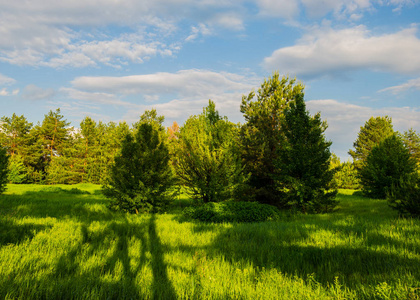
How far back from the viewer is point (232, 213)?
1036 cm

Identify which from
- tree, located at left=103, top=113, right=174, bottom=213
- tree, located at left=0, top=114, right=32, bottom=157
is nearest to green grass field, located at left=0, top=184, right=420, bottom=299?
tree, located at left=103, top=113, right=174, bottom=213

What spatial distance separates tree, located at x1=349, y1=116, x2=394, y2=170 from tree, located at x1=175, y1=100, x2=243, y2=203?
119 feet

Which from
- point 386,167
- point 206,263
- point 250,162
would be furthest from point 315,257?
point 386,167

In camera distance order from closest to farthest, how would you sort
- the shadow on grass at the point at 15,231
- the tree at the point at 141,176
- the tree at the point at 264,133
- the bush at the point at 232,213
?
the shadow on grass at the point at 15,231
the bush at the point at 232,213
the tree at the point at 141,176
the tree at the point at 264,133

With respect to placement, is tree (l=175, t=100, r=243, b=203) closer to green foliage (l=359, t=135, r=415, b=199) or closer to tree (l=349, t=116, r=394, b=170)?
green foliage (l=359, t=135, r=415, b=199)

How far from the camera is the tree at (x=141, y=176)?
1177cm

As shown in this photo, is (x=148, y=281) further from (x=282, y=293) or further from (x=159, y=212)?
(x=159, y=212)

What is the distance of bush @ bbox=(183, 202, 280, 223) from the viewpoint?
10125mm

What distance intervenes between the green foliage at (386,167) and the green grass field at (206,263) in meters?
15.0

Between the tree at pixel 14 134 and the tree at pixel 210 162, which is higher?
the tree at pixel 14 134

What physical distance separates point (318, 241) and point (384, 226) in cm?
296

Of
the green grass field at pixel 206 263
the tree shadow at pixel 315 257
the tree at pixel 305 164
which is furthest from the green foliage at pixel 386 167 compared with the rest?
the tree shadow at pixel 315 257

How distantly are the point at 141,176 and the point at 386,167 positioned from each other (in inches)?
A: 792

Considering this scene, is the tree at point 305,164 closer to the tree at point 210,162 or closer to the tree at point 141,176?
the tree at point 210,162
